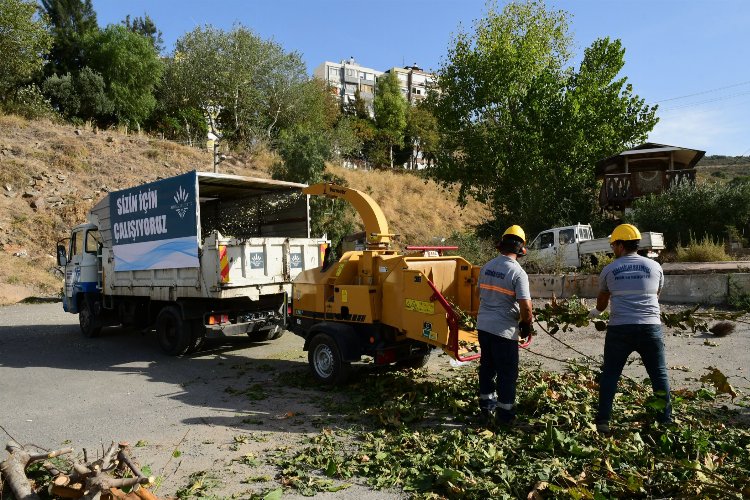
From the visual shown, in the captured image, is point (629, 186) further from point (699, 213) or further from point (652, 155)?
point (699, 213)

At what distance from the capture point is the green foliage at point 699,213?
17172 mm

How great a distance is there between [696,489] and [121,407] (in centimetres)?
573

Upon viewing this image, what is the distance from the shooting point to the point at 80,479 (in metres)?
3.47

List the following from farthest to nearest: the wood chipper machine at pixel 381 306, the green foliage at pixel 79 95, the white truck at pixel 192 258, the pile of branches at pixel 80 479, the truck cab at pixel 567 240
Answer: the green foliage at pixel 79 95 < the truck cab at pixel 567 240 < the white truck at pixel 192 258 < the wood chipper machine at pixel 381 306 < the pile of branches at pixel 80 479

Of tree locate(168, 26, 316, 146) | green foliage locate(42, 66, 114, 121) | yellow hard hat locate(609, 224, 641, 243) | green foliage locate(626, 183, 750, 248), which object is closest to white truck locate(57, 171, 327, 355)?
yellow hard hat locate(609, 224, 641, 243)

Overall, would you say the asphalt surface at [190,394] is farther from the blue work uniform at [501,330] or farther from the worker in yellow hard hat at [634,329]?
the blue work uniform at [501,330]

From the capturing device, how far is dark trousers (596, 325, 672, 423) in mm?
4496

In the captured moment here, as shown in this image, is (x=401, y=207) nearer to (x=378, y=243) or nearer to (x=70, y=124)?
(x=70, y=124)

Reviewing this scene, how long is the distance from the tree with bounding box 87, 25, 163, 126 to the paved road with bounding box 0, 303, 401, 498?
29.0 m

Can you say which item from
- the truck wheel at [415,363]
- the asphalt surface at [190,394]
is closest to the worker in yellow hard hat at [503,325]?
the asphalt surface at [190,394]

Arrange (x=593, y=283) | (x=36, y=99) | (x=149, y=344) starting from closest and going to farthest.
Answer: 1. (x=149, y=344)
2. (x=593, y=283)
3. (x=36, y=99)

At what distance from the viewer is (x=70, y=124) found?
31844 millimetres

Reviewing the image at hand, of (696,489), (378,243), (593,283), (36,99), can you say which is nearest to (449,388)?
(378,243)

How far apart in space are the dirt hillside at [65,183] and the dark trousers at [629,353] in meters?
19.4
